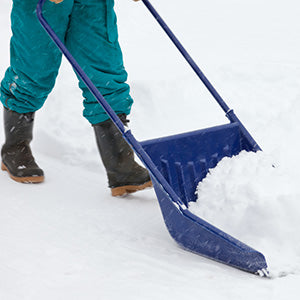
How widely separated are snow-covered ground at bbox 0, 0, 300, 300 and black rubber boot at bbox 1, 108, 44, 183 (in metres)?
0.06

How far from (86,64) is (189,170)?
670 millimetres

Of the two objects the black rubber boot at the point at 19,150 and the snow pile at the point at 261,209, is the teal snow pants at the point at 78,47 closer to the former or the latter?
the black rubber boot at the point at 19,150

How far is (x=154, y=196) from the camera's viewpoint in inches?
92.7

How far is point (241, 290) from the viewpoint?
1.41 metres

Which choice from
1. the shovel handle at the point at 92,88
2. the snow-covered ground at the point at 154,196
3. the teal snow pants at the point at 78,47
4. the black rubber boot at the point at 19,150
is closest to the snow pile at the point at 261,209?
the snow-covered ground at the point at 154,196

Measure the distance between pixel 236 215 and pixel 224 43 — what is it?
8.79ft

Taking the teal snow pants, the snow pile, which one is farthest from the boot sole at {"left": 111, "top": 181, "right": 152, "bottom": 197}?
the snow pile

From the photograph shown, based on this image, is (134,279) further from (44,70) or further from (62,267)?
(44,70)

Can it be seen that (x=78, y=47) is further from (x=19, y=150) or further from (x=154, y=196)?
(x=154, y=196)

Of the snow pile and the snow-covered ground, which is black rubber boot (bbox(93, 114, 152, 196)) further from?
the snow pile

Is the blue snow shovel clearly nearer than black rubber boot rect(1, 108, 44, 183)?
Yes

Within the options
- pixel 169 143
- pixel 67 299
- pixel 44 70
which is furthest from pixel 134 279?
pixel 44 70

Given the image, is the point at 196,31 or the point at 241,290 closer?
the point at 241,290

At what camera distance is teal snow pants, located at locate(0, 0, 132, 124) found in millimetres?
2189
